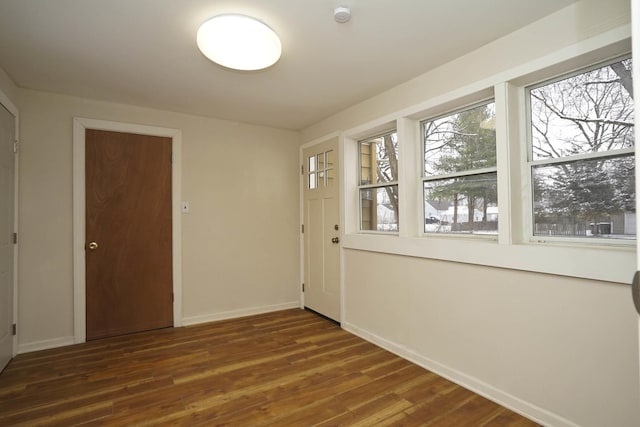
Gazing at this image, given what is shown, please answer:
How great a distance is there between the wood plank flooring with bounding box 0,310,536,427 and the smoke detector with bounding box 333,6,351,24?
2.33 meters

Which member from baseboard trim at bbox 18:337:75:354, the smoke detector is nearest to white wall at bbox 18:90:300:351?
baseboard trim at bbox 18:337:75:354

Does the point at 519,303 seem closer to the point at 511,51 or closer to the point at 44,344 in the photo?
the point at 511,51

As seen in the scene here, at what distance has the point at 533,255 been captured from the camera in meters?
1.87

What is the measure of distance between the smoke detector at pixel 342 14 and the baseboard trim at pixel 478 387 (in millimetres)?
2461

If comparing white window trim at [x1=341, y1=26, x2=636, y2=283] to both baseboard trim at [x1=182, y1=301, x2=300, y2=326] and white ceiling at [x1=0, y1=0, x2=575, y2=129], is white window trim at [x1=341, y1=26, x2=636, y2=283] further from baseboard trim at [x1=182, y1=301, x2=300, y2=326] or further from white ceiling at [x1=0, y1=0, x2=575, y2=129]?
baseboard trim at [x1=182, y1=301, x2=300, y2=326]

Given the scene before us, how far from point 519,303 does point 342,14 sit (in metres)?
2.01

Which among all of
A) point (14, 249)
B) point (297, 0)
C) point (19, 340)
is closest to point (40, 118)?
point (14, 249)

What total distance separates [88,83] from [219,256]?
2.08m

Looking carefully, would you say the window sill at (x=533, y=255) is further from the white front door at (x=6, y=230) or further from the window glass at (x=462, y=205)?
the white front door at (x=6, y=230)

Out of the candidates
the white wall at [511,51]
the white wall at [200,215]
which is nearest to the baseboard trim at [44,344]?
the white wall at [200,215]

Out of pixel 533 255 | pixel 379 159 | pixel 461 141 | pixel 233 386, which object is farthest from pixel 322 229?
pixel 533 255

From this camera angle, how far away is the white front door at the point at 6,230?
2.47 meters

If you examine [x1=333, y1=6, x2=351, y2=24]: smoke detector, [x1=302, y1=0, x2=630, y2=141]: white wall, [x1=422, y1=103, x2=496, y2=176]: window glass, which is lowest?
[x1=422, y1=103, x2=496, y2=176]: window glass

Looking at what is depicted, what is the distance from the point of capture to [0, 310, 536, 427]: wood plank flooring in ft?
6.23
